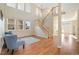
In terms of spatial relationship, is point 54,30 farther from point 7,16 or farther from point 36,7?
point 7,16

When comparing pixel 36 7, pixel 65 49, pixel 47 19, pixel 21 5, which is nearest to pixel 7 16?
pixel 21 5

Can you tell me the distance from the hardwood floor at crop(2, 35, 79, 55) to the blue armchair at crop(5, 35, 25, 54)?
0.33 ft

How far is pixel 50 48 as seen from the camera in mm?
2289

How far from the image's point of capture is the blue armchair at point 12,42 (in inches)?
88.0

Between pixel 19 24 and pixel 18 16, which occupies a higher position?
pixel 18 16

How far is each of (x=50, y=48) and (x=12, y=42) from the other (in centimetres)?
75

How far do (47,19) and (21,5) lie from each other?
578 millimetres

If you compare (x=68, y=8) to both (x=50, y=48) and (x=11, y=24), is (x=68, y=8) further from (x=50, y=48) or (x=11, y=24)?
(x=11, y=24)

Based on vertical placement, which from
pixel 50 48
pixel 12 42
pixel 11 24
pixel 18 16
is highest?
pixel 18 16

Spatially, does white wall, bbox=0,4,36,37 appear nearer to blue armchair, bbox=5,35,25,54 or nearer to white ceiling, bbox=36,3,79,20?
blue armchair, bbox=5,35,25,54

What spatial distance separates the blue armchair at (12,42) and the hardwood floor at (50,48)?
101mm

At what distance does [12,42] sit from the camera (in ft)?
7.42

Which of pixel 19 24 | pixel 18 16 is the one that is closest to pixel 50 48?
pixel 19 24

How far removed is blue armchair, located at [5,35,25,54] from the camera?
88.0 inches
